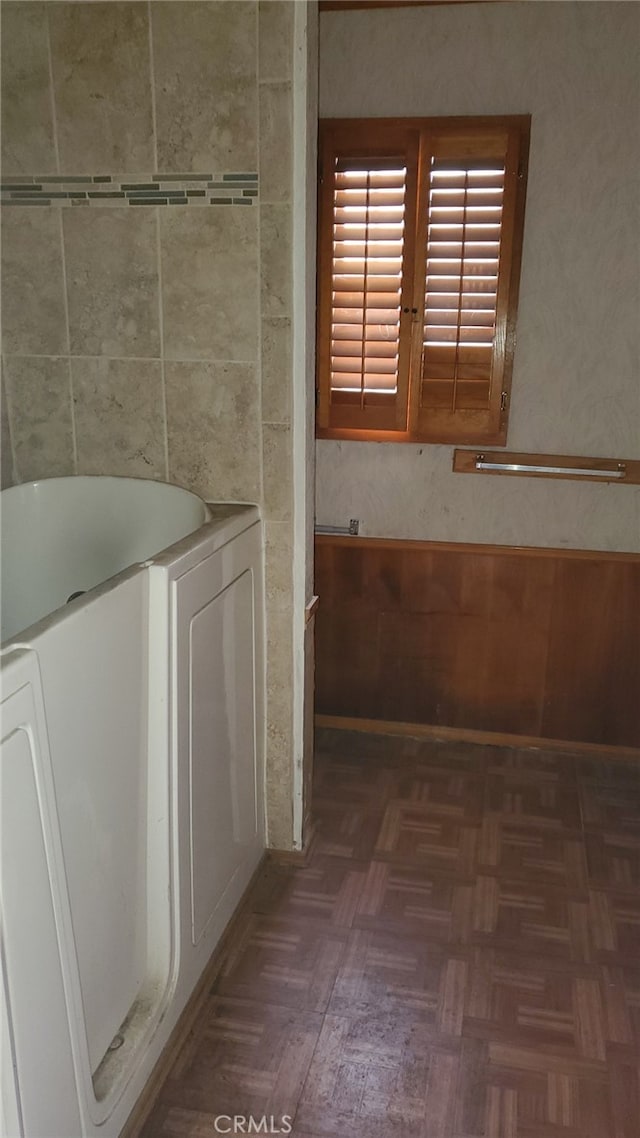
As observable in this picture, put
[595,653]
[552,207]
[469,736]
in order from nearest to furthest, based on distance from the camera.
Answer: [552,207]
[595,653]
[469,736]

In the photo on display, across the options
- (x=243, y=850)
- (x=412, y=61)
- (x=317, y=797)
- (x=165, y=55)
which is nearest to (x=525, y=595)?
(x=317, y=797)

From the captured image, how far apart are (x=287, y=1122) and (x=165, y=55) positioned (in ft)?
6.61

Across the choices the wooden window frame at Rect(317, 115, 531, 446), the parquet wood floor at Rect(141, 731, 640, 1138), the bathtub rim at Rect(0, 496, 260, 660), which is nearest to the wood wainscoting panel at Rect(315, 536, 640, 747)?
the parquet wood floor at Rect(141, 731, 640, 1138)

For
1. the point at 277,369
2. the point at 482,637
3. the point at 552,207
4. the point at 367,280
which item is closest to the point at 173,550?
the point at 277,369

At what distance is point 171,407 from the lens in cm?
191

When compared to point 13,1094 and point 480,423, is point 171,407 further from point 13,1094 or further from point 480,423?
point 13,1094

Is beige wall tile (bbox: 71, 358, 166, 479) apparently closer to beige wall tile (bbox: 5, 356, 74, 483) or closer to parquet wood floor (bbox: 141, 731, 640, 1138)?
beige wall tile (bbox: 5, 356, 74, 483)

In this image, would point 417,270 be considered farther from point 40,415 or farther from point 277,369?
point 40,415

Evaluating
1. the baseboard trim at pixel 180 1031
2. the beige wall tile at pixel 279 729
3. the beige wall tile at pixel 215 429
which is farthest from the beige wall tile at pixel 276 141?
the baseboard trim at pixel 180 1031

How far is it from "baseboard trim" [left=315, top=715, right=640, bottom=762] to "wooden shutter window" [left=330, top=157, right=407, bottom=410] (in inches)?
41.6

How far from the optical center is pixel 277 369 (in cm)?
182

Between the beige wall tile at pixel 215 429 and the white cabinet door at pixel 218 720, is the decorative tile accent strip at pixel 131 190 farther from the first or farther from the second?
the white cabinet door at pixel 218 720

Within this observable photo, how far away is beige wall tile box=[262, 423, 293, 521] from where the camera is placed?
1.87m

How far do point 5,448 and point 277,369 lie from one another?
27.1 inches
